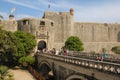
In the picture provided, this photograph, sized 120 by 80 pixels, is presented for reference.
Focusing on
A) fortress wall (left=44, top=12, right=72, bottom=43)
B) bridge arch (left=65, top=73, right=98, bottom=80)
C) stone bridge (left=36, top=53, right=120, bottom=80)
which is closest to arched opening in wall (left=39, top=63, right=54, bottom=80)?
stone bridge (left=36, top=53, right=120, bottom=80)

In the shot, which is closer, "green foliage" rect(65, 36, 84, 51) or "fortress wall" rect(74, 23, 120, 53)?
"green foliage" rect(65, 36, 84, 51)

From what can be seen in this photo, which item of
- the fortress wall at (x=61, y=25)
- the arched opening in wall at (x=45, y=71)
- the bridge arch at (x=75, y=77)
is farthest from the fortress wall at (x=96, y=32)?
the bridge arch at (x=75, y=77)

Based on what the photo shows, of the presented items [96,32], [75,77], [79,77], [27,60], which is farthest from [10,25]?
[79,77]

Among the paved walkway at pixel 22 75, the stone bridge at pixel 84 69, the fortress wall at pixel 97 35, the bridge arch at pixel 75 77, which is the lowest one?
the paved walkway at pixel 22 75

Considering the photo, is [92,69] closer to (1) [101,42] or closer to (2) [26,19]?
(2) [26,19]

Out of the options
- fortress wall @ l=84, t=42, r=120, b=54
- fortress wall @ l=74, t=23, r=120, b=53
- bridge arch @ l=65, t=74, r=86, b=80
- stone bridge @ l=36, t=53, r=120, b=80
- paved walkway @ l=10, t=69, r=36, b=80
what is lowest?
paved walkway @ l=10, t=69, r=36, b=80

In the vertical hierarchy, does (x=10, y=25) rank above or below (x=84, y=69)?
above

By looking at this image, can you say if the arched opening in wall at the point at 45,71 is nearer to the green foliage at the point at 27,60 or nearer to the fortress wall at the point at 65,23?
the green foliage at the point at 27,60

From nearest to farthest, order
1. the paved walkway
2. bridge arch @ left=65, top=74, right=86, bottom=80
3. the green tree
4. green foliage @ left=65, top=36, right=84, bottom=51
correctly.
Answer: bridge arch @ left=65, top=74, right=86, bottom=80 → the paved walkway → the green tree → green foliage @ left=65, top=36, right=84, bottom=51

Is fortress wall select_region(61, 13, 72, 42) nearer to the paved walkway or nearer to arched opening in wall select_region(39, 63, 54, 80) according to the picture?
arched opening in wall select_region(39, 63, 54, 80)

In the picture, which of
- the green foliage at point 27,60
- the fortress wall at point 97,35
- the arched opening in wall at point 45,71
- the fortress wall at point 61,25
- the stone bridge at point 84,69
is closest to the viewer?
the stone bridge at point 84,69

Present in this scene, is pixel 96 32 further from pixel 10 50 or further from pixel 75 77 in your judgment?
pixel 75 77

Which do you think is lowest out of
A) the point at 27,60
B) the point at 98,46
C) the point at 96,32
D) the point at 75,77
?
the point at 75,77

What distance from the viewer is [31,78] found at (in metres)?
38.3
